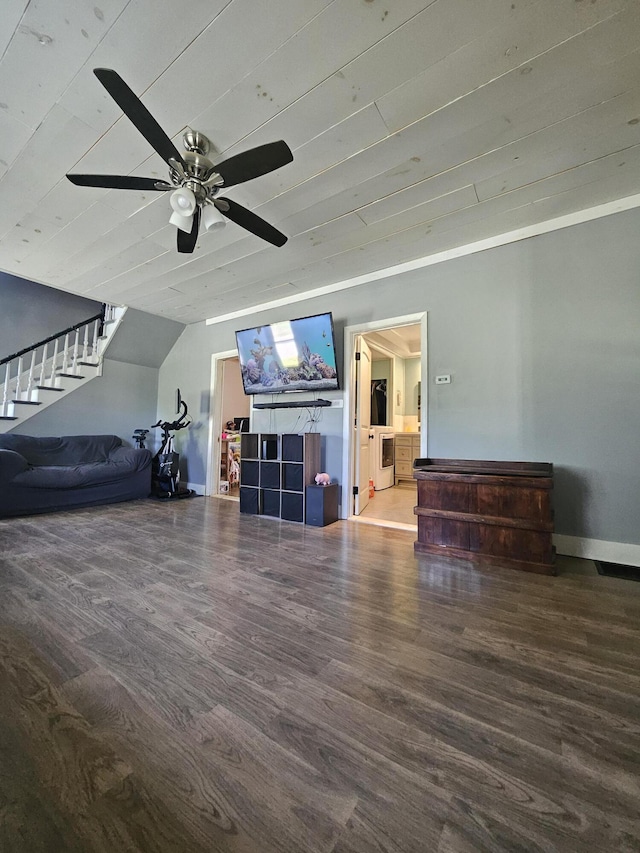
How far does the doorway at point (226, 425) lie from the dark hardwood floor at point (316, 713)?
313cm

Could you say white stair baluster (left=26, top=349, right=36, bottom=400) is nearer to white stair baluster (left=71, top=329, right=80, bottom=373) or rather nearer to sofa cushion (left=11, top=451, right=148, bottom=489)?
white stair baluster (left=71, top=329, right=80, bottom=373)

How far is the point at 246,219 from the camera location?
7.20 ft

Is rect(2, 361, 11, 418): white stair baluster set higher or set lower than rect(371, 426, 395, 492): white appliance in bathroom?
higher

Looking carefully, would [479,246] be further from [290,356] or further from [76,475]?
[76,475]

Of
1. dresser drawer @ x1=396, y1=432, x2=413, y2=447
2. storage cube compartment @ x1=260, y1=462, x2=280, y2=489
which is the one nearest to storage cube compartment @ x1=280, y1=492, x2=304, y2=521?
storage cube compartment @ x1=260, y1=462, x2=280, y2=489

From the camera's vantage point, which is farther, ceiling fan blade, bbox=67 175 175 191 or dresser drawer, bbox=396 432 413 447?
dresser drawer, bbox=396 432 413 447

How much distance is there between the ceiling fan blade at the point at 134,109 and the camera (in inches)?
52.8

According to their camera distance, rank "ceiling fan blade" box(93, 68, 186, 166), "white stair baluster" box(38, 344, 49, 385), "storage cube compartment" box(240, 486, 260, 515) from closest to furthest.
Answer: "ceiling fan blade" box(93, 68, 186, 166)
"storage cube compartment" box(240, 486, 260, 515)
"white stair baluster" box(38, 344, 49, 385)

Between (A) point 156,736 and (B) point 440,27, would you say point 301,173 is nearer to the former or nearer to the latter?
(B) point 440,27

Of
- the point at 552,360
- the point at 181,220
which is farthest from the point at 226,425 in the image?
the point at 552,360

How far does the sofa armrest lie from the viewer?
11.5ft

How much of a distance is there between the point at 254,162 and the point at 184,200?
52cm

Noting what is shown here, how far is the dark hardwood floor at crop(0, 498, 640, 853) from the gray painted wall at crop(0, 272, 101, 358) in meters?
4.75

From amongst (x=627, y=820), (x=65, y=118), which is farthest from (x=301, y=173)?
(x=627, y=820)
